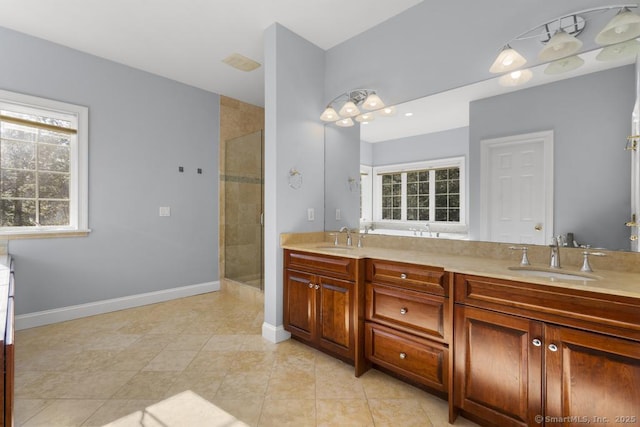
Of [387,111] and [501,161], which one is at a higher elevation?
[387,111]

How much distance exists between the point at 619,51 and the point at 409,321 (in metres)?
1.83

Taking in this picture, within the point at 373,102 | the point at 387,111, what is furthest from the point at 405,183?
the point at 373,102

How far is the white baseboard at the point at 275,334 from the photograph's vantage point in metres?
2.51

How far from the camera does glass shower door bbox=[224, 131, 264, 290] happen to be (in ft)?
12.2

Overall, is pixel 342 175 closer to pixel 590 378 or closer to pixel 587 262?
pixel 587 262

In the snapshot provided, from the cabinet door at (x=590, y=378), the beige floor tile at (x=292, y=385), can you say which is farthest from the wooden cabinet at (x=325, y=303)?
the cabinet door at (x=590, y=378)

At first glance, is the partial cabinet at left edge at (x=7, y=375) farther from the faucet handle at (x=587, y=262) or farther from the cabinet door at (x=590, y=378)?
the faucet handle at (x=587, y=262)

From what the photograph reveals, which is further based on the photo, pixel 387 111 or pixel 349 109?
pixel 349 109

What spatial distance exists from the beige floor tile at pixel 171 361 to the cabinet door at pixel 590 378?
2.16 m

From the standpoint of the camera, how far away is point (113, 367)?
A: 2.07 metres

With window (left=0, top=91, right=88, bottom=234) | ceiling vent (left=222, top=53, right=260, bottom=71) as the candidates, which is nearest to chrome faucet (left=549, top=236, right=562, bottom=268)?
ceiling vent (left=222, top=53, right=260, bottom=71)

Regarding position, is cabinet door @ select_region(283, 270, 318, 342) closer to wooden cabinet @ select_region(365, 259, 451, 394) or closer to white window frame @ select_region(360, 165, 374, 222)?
wooden cabinet @ select_region(365, 259, 451, 394)

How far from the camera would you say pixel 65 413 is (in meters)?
1.60

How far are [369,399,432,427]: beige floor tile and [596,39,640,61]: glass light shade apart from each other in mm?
2151
